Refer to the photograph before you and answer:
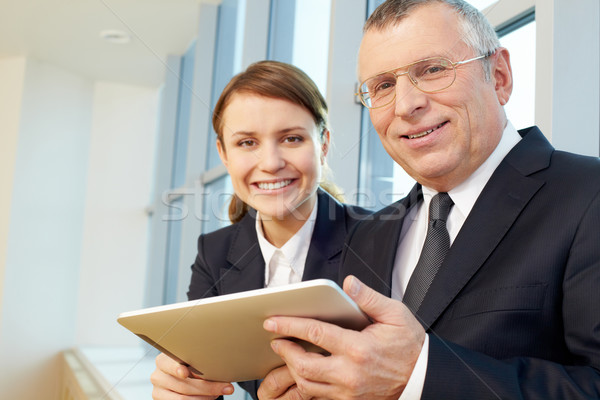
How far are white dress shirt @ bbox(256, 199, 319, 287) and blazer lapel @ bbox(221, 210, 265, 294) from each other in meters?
0.02

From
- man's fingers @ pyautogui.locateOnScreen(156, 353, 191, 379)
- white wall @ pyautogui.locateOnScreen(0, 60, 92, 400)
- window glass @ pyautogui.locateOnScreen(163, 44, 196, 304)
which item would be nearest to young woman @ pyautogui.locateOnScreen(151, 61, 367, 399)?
man's fingers @ pyautogui.locateOnScreen(156, 353, 191, 379)

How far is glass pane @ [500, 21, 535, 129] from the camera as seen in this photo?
1.42 m

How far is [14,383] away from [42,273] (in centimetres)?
99

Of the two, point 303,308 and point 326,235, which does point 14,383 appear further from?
point 303,308

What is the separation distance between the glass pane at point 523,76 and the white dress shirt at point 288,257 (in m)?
0.65

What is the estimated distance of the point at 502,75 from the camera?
1.16 m

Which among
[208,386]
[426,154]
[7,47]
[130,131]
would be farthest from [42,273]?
[426,154]

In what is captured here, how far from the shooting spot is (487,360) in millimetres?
835

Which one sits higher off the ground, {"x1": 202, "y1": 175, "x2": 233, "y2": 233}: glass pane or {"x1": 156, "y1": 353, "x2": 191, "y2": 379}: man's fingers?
{"x1": 202, "y1": 175, "x2": 233, "y2": 233}: glass pane

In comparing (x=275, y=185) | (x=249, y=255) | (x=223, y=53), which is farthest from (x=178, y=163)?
(x=275, y=185)

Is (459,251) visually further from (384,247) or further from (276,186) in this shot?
(276,186)

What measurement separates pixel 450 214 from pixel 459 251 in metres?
0.16

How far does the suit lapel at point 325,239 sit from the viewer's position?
1618 millimetres

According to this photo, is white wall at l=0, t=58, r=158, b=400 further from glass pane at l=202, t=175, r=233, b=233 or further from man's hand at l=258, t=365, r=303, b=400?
man's hand at l=258, t=365, r=303, b=400
